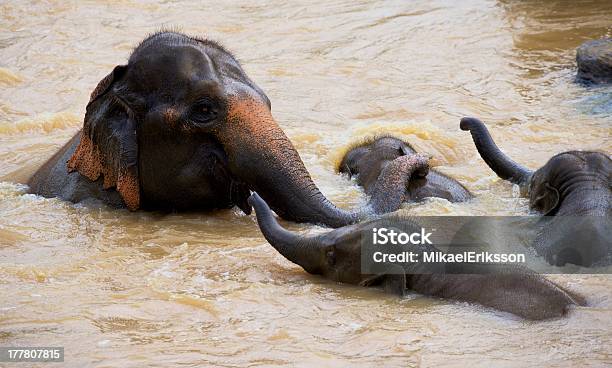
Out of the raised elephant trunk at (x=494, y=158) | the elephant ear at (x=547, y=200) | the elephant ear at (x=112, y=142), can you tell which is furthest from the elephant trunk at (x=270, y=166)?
the raised elephant trunk at (x=494, y=158)

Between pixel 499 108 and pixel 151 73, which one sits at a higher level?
pixel 151 73

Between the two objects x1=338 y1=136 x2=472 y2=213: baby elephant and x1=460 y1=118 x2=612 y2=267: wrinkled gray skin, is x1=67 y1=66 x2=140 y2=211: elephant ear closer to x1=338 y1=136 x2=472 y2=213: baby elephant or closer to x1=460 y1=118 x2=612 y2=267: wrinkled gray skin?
x1=338 y1=136 x2=472 y2=213: baby elephant

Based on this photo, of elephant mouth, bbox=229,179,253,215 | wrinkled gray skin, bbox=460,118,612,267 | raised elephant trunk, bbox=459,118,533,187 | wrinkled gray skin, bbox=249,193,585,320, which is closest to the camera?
wrinkled gray skin, bbox=249,193,585,320

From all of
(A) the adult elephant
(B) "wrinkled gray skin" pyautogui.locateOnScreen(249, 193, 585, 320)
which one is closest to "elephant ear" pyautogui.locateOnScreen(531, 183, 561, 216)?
(A) the adult elephant

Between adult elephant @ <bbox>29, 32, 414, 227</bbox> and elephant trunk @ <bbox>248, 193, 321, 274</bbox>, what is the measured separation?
3.26 feet

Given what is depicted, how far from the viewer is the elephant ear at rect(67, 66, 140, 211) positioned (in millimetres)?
8906

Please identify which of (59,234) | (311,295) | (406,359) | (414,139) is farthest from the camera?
(414,139)

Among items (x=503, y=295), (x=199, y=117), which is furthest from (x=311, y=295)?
(x=199, y=117)

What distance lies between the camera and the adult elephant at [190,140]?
27.8 ft

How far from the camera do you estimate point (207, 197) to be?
350 inches

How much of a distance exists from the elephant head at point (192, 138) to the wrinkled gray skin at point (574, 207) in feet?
4.10

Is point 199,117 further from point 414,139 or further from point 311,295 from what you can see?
point 414,139

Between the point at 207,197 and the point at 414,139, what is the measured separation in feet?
10.4

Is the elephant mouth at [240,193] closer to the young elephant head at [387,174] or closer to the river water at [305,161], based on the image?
the river water at [305,161]
